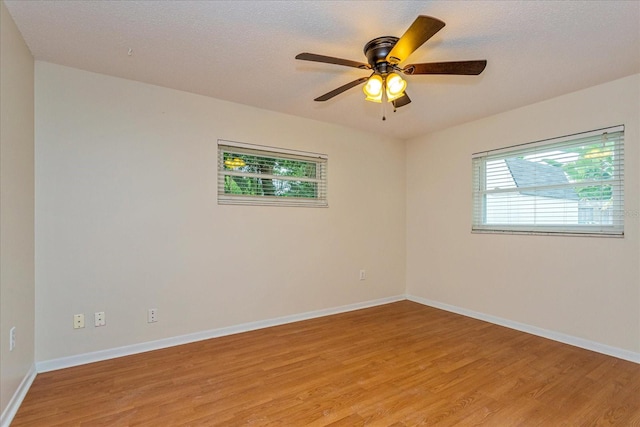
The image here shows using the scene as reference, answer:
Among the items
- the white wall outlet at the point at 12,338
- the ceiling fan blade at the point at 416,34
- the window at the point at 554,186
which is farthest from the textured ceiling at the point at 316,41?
the white wall outlet at the point at 12,338

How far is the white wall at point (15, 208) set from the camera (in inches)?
71.4

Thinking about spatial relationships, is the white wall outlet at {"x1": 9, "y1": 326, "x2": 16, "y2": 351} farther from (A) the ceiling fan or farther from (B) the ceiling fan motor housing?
(B) the ceiling fan motor housing

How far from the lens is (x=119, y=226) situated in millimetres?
2742

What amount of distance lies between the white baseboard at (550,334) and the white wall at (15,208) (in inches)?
165

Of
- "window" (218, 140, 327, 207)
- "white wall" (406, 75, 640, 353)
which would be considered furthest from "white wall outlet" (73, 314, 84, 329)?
"white wall" (406, 75, 640, 353)

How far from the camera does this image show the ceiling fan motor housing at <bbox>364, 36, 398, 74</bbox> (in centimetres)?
203

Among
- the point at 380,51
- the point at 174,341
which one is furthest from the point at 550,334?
the point at 174,341

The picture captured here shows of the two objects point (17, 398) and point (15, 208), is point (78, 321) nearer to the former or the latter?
point (17, 398)

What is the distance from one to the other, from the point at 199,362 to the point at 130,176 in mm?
1719

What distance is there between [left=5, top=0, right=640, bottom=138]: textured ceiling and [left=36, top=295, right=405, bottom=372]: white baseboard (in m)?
2.36

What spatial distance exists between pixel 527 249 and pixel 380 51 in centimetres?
266

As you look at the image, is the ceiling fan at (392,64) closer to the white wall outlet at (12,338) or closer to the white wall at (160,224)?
the white wall at (160,224)

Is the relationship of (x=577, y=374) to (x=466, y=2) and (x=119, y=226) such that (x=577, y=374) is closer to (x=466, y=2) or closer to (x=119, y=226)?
(x=466, y=2)

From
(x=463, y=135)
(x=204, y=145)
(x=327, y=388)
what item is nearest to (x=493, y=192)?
(x=463, y=135)
